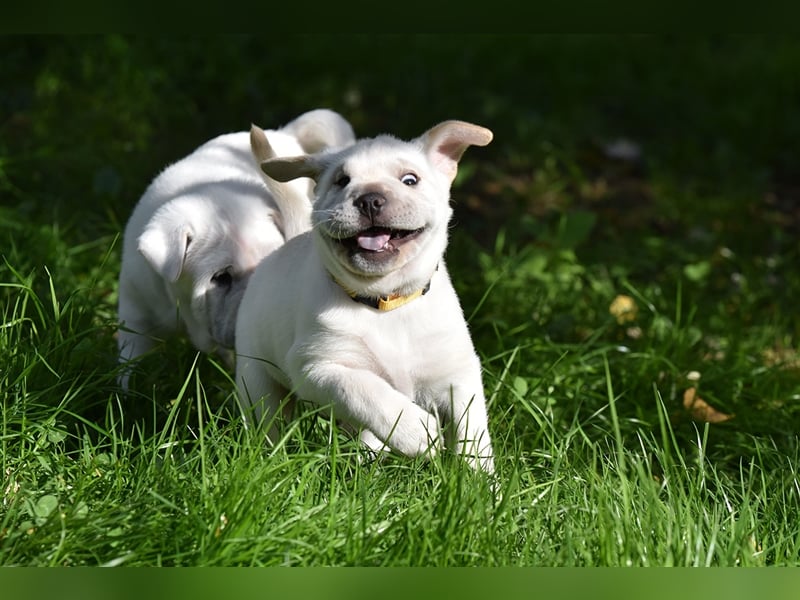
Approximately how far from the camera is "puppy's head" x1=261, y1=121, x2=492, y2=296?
3.65m

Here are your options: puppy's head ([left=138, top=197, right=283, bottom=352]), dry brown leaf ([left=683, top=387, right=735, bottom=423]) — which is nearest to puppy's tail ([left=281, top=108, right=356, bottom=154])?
puppy's head ([left=138, top=197, right=283, bottom=352])

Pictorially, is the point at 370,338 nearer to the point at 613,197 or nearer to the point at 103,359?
the point at 103,359

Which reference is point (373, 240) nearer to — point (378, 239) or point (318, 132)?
point (378, 239)

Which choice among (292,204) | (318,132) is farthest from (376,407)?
(318,132)

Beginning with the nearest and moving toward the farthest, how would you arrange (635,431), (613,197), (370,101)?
(635,431) < (613,197) < (370,101)

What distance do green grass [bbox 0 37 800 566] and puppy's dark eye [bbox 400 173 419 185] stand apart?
85 cm

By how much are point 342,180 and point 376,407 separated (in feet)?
2.64

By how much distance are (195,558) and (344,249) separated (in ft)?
3.83

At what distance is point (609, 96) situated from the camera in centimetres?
908

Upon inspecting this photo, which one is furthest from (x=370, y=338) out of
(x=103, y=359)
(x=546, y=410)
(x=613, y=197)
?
(x=613, y=197)

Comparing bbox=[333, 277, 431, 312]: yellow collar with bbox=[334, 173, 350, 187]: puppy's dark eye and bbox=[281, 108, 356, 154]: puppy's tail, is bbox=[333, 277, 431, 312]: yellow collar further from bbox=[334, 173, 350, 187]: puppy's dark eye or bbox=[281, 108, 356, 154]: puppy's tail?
bbox=[281, 108, 356, 154]: puppy's tail

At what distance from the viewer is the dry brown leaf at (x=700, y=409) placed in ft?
15.9

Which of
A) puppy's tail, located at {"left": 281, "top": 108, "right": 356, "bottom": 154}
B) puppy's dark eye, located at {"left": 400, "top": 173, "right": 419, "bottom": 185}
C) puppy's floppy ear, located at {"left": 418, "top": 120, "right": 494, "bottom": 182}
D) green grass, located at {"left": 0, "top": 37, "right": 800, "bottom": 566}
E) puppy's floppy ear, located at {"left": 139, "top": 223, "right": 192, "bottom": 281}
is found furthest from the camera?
puppy's tail, located at {"left": 281, "top": 108, "right": 356, "bottom": 154}

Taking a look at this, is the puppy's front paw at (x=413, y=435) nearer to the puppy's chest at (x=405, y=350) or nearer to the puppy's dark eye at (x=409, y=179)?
the puppy's chest at (x=405, y=350)
